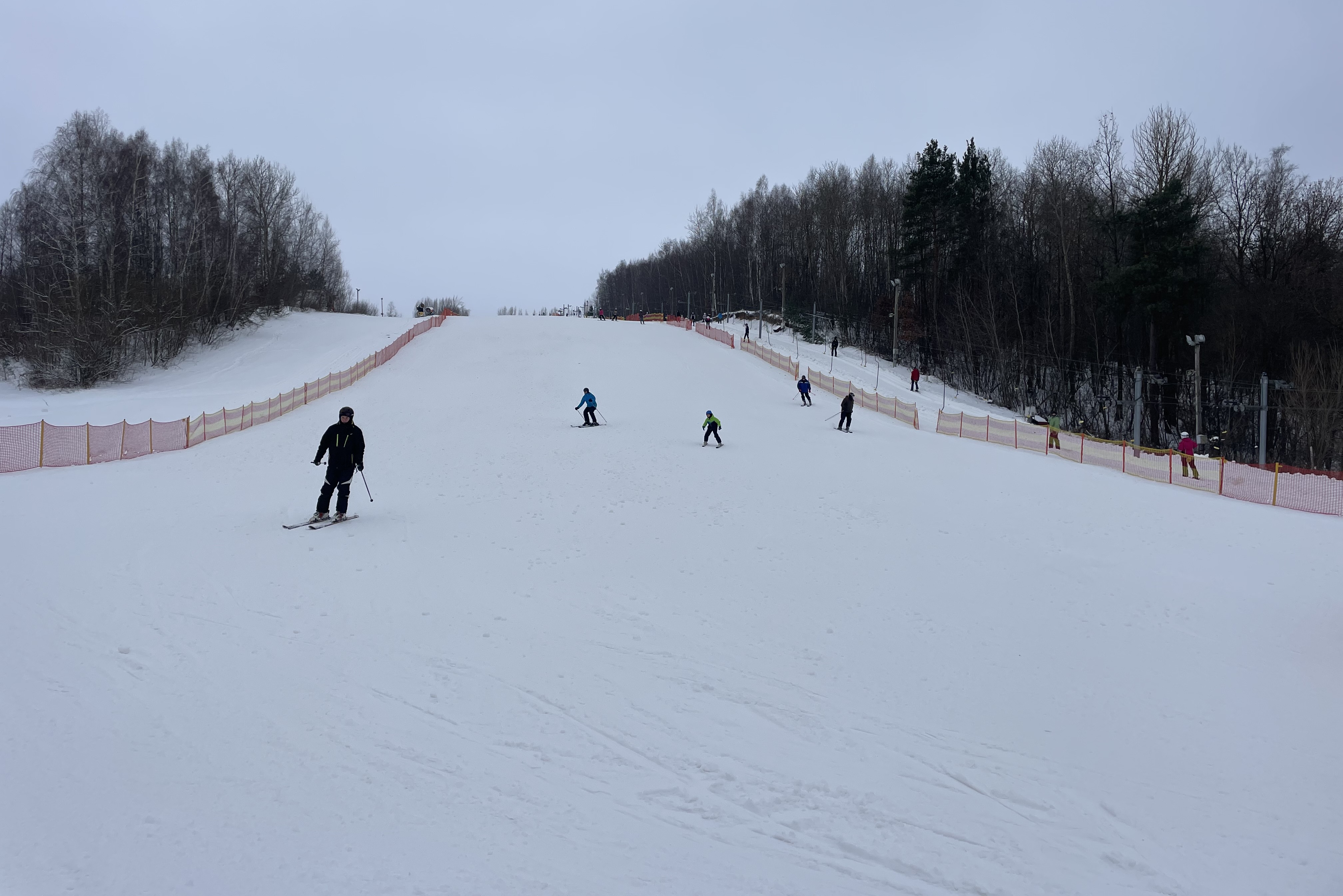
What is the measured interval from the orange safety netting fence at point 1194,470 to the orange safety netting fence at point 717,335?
81.7 ft

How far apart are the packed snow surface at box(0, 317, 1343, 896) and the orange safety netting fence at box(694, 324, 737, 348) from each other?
3632 centimetres

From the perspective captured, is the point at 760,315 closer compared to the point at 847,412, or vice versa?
the point at 847,412

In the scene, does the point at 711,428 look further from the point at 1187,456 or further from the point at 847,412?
the point at 1187,456

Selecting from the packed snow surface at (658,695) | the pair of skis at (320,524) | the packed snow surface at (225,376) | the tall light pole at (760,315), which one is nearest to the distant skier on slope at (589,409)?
the packed snow surface at (658,695)

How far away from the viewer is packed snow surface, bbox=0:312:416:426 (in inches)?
1189

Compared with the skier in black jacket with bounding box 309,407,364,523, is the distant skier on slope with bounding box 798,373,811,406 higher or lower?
higher

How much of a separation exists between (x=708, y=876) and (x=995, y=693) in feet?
14.1

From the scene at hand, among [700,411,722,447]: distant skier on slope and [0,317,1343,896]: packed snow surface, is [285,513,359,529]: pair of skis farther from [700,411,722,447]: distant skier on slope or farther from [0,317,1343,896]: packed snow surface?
[700,411,722,447]: distant skier on slope

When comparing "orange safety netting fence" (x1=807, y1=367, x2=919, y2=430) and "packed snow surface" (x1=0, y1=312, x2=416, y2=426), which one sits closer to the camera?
"packed snow surface" (x1=0, y1=312, x2=416, y2=426)

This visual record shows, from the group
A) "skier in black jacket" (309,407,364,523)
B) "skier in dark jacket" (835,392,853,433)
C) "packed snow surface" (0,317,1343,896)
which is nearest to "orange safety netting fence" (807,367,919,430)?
"skier in dark jacket" (835,392,853,433)

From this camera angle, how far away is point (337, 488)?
1199 centimetres

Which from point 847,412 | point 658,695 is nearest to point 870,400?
point 847,412

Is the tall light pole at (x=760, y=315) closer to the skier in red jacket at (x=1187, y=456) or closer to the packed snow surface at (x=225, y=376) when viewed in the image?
the packed snow surface at (x=225, y=376)

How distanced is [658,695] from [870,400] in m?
29.5
